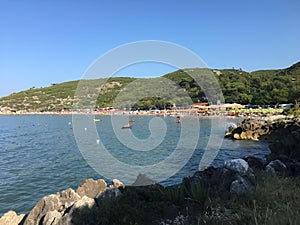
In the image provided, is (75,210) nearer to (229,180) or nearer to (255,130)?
(229,180)

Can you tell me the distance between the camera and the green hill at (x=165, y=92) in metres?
20.9

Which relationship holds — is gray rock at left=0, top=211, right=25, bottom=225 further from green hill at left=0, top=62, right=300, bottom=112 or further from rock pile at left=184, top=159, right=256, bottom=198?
rock pile at left=184, top=159, right=256, bottom=198

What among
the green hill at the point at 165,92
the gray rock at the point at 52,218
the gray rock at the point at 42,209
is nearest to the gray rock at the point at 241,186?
the gray rock at the point at 52,218

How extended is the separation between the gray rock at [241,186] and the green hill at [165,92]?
244 inches

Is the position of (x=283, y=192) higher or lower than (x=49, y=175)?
higher

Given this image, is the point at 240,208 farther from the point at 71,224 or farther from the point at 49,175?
the point at 49,175

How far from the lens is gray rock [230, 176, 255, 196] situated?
5.63 meters

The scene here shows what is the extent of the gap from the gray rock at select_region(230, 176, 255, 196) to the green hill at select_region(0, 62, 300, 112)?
6187 millimetres

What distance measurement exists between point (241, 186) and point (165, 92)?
26.2 meters

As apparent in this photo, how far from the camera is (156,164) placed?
1675 centimetres

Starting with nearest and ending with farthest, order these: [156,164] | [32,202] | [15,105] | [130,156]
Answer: [32,202] < [156,164] < [130,156] < [15,105]

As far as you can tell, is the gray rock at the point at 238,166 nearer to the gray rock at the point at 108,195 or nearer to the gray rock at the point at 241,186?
the gray rock at the point at 241,186

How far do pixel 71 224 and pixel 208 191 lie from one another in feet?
10.5

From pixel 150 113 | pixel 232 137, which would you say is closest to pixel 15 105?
pixel 150 113
